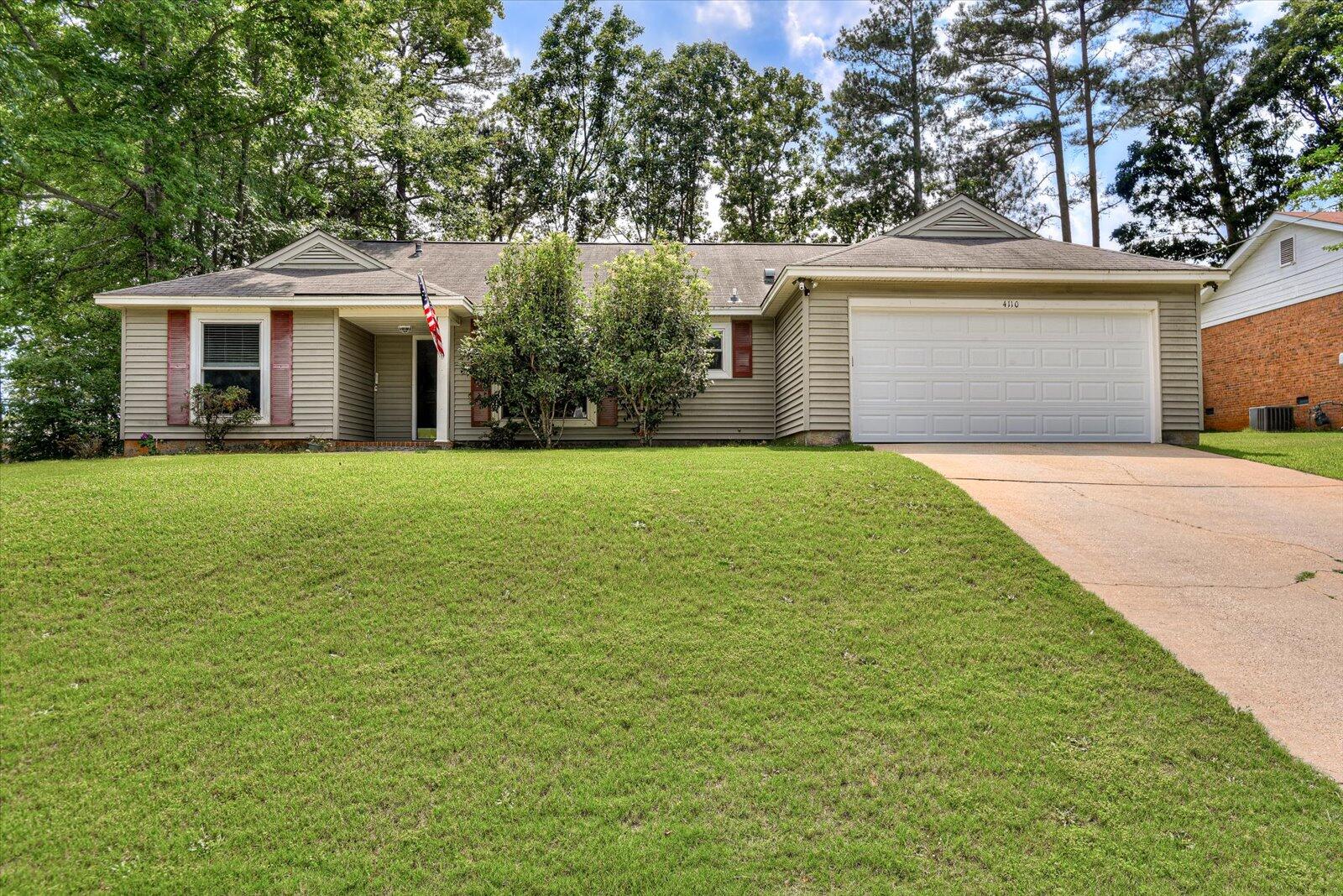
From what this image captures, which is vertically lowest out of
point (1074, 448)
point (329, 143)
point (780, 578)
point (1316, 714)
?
point (1316, 714)

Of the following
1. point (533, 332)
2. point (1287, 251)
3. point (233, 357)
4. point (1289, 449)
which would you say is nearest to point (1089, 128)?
point (1287, 251)

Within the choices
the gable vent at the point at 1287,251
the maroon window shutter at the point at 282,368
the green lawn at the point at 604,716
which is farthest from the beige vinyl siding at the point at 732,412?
the gable vent at the point at 1287,251

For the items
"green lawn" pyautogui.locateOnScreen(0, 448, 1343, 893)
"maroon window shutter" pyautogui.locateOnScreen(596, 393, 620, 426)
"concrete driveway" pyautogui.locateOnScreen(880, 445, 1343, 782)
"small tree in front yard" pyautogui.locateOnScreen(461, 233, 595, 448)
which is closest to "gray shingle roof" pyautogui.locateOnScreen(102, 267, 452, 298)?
"small tree in front yard" pyautogui.locateOnScreen(461, 233, 595, 448)

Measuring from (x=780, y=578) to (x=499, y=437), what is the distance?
839 cm

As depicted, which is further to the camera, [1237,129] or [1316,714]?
[1237,129]

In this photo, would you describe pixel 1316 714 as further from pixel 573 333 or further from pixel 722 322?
pixel 722 322

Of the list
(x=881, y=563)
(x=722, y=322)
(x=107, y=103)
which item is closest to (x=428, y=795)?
(x=881, y=563)

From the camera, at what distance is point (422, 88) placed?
24.3 m

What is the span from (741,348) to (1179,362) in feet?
24.3

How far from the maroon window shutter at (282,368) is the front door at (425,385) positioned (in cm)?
230

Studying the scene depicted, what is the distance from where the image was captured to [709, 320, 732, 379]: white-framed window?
45.9 ft

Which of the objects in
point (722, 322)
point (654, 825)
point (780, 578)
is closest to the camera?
point (654, 825)

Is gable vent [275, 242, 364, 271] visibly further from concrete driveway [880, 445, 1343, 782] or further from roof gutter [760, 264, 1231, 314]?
concrete driveway [880, 445, 1343, 782]

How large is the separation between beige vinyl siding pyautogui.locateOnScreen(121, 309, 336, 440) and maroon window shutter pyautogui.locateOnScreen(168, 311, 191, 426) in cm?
17
